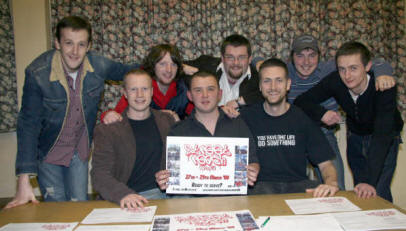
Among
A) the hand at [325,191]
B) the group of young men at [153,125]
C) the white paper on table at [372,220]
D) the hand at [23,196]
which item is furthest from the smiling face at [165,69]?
the white paper on table at [372,220]

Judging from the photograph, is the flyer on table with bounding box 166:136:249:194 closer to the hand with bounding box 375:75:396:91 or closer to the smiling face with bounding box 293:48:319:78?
the hand with bounding box 375:75:396:91

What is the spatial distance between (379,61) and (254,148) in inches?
58.1

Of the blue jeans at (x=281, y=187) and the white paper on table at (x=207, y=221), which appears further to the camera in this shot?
the blue jeans at (x=281, y=187)

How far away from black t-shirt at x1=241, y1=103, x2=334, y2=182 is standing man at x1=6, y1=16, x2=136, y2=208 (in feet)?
4.81

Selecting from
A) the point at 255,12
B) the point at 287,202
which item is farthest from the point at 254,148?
the point at 255,12

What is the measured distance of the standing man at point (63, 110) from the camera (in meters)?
2.12

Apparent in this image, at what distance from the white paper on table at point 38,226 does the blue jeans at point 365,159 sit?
2532 mm

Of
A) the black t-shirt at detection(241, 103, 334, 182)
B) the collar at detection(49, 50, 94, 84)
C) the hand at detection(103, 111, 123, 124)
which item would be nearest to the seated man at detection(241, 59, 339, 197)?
the black t-shirt at detection(241, 103, 334, 182)

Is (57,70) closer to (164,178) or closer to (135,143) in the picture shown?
(135,143)

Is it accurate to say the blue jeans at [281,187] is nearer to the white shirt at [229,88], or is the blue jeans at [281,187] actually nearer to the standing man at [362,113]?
the standing man at [362,113]

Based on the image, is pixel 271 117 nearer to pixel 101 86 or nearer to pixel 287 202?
pixel 287 202

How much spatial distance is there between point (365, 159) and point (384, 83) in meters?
0.80

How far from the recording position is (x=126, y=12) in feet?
12.7

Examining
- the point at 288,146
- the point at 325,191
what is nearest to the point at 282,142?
the point at 288,146
